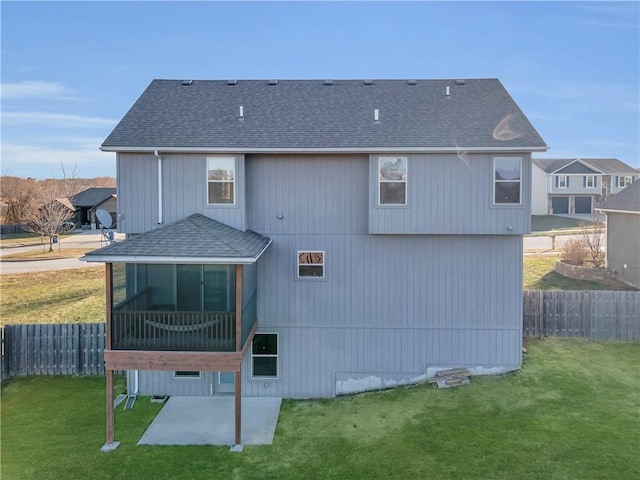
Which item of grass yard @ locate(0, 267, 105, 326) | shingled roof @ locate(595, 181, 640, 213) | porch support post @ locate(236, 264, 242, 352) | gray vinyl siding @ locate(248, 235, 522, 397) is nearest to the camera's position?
porch support post @ locate(236, 264, 242, 352)

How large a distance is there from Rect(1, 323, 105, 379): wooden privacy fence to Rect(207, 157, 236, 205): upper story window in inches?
195

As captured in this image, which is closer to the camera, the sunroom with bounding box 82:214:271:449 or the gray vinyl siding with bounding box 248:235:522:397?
the sunroom with bounding box 82:214:271:449

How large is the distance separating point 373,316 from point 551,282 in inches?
433

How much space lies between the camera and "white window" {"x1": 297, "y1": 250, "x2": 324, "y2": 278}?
10953mm

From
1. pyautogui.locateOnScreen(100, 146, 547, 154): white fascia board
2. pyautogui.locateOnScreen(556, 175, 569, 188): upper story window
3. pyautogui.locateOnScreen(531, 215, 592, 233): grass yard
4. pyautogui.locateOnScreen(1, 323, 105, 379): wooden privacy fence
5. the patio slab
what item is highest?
pyautogui.locateOnScreen(556, 175, 569, 188): upper story window

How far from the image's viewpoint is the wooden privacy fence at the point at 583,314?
1265cm

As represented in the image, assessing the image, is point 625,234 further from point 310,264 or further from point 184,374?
point 184,374

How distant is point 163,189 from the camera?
10.8 metres

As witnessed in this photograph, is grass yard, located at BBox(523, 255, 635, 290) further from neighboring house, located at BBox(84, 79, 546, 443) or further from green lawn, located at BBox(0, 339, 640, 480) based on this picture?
neighboring house, located at BBox(84, 79, 546, 443)

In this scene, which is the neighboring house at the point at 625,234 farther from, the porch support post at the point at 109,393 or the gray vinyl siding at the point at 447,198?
the porch support post at the point at 109,393

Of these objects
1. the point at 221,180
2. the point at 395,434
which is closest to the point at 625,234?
the point at 395,434

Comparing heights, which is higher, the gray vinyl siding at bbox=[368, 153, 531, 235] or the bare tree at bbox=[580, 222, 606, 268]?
the gray vinyl siding at bbox=[368, 153, 531, 235]

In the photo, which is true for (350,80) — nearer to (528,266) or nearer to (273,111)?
(273,111)

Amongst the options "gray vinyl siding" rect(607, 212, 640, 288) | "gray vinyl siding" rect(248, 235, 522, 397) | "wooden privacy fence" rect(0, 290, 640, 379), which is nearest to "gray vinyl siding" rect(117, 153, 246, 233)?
"gray vinyl siding" rect(248, 235, 522, 397)
